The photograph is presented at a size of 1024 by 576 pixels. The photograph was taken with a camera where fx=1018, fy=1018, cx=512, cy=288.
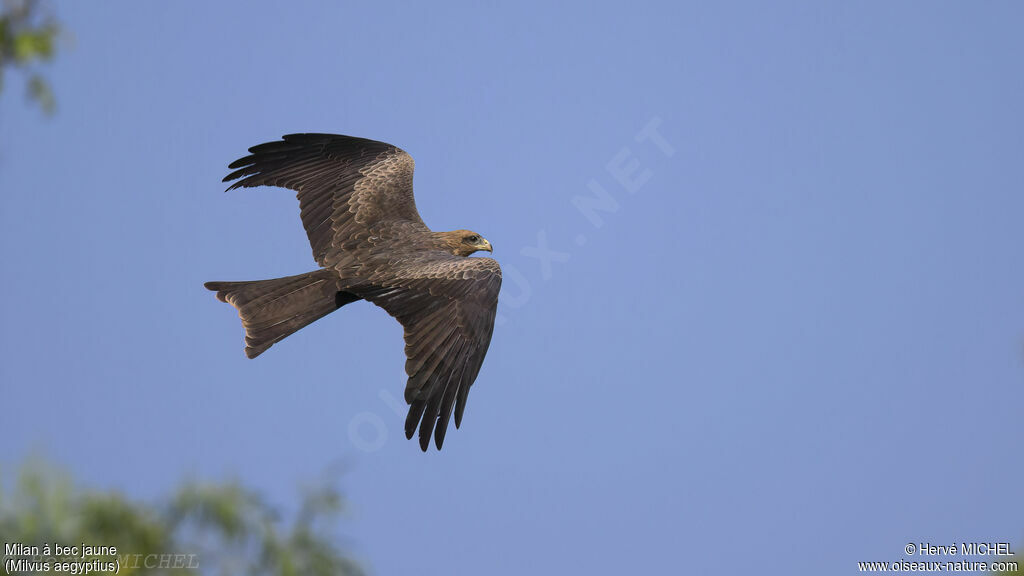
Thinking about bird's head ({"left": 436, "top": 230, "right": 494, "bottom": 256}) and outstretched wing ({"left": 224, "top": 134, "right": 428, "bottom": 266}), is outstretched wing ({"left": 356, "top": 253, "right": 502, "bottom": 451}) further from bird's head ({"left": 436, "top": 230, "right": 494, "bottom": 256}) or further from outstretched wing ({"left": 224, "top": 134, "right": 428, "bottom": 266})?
outstretched wing ({"left": 224, "top": 134, "right": 428, "bottom": 266})

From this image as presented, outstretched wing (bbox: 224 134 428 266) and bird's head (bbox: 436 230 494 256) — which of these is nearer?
outstretched wing (bbox: 224 134 428 266)

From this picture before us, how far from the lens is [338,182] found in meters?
13.4

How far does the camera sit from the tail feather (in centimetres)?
1112

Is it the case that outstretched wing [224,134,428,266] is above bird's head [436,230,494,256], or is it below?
above

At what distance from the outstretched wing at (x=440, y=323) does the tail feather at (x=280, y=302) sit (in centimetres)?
45

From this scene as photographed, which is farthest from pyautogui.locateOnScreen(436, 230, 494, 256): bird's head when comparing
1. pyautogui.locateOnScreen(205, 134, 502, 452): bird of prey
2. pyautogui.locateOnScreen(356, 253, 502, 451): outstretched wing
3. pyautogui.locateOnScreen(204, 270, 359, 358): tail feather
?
pyautogui.locateOnScreen(204, 270, 359, 358): tail feather

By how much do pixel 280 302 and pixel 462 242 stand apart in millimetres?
2778

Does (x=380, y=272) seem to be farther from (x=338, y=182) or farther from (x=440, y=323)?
(x=338, y=182)

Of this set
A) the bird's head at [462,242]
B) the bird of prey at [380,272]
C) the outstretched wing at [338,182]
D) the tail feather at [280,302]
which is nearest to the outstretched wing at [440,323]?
the bird of prey at [380,272]

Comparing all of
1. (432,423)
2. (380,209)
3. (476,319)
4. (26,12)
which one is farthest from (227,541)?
(26,12)

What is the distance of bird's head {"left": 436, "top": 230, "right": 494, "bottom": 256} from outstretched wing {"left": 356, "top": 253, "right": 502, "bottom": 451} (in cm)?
109

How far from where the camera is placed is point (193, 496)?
419 inches

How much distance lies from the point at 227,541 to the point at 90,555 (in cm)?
194

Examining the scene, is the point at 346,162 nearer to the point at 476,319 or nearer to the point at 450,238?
the point at 450,238
